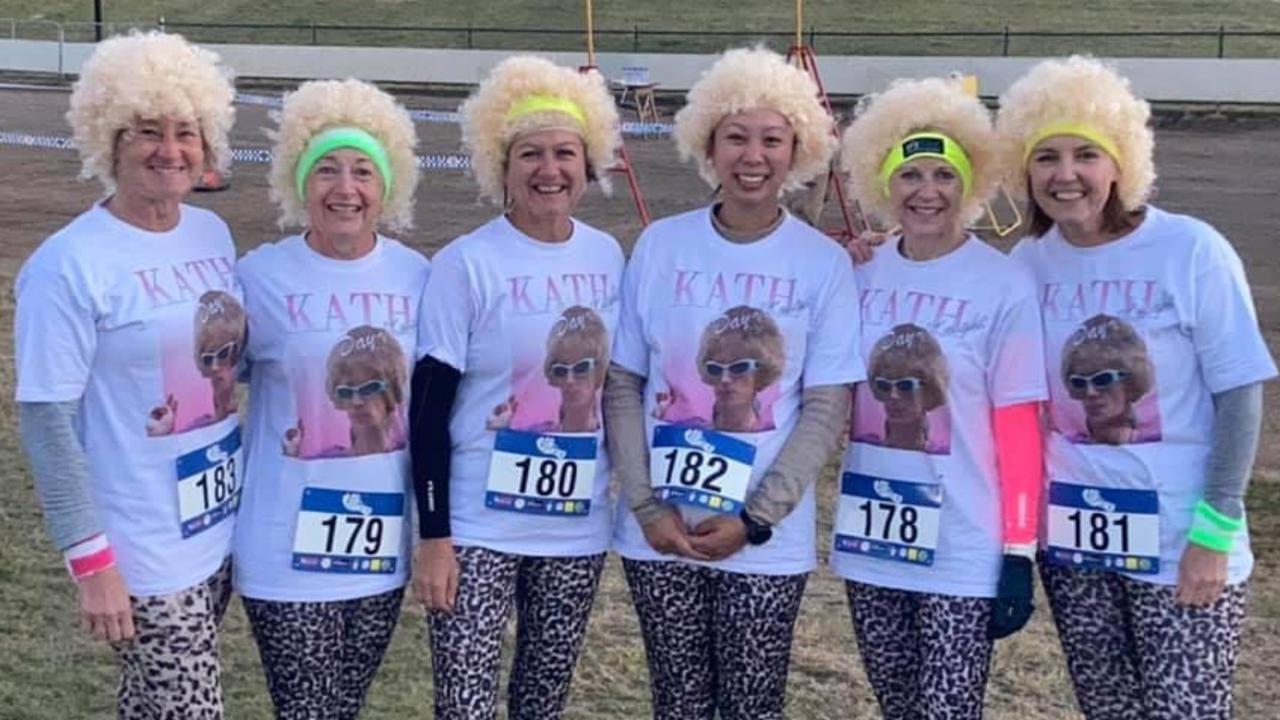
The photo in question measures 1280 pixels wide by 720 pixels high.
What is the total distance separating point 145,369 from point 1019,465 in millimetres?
1839

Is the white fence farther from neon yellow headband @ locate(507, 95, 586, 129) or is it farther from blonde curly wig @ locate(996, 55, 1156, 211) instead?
blonde curly wig @ locate(996, 55, 1156, 211)

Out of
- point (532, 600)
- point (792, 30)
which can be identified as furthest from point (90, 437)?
point (792, 30)

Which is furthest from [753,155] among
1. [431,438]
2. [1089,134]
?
[431,438]

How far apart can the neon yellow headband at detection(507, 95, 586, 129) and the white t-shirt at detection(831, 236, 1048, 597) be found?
789mm

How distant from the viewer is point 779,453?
3.22 m

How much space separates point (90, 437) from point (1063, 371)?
2041 millimetres

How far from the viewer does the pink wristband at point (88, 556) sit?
288 centimetres

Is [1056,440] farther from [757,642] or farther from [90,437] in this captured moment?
[90,437]

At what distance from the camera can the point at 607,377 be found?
3283 mm

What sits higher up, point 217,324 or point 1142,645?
point 217,324

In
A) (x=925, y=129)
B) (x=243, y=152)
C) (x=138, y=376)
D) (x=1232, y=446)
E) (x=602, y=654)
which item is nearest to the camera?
(x=138, y=376)

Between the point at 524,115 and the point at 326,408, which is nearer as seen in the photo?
the point at 326,408

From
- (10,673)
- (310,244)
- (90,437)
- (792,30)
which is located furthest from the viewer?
(792,30)

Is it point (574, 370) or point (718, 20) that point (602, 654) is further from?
point (718, 20)
